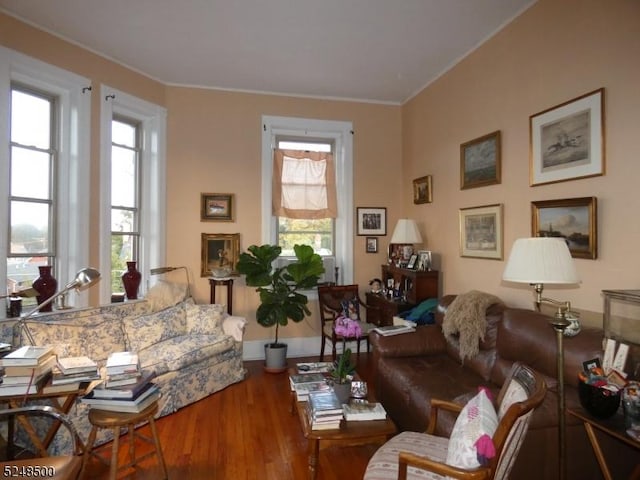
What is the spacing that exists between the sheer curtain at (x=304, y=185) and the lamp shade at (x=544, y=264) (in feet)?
10.1

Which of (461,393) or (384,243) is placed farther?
(384,243)

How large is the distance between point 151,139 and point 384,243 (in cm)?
314

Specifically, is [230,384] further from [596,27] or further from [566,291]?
[596,27]

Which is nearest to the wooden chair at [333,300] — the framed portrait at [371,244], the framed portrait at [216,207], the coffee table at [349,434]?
the framed portrait at [371,244]

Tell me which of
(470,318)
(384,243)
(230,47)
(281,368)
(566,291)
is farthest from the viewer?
(384,243)

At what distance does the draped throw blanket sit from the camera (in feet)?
9.17

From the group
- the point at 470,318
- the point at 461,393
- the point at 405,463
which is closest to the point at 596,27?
the point at 470,318

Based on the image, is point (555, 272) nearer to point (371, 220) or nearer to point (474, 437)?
point (474, 437)

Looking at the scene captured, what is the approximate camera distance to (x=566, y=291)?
8.50 feet

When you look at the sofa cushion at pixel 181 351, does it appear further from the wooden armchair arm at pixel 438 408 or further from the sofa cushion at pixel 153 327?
the wooden armchair arm at pixel 438 408

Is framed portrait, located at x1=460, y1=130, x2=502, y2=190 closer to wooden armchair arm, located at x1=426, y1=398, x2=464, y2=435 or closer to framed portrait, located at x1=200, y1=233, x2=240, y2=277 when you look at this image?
wooden armchair arm, located at x1=426, y1=398, x2=464, y2=435

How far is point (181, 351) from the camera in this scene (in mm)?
3234

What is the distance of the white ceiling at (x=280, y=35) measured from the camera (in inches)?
114

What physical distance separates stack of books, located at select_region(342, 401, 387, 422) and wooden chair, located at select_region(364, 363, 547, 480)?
260 millimetres
